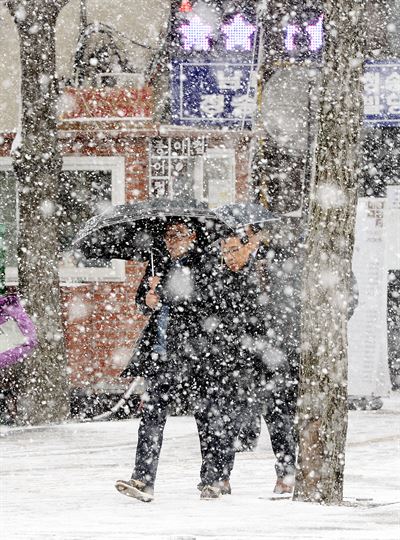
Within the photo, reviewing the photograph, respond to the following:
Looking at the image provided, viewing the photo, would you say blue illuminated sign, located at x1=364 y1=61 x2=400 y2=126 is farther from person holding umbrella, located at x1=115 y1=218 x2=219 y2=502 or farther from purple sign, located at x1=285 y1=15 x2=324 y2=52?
person holding umbrella, located at x1=115 y1=218 x2=219 y2=502

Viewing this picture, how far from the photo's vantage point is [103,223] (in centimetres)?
889

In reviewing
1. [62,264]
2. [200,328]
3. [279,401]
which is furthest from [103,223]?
[62,264]

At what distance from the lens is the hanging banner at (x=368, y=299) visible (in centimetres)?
1639

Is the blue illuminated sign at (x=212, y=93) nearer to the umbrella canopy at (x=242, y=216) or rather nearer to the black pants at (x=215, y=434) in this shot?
the umbrella canopy at (x=242, y=216)

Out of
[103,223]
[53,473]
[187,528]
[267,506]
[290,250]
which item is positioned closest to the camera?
[187,528]

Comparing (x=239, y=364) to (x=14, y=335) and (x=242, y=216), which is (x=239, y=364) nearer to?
(x=242, y=216)

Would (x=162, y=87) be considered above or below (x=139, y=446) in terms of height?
above

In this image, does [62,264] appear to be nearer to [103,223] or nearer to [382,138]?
[382,138]

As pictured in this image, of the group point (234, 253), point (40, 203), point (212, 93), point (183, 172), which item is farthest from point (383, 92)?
Result: point (234, 253)

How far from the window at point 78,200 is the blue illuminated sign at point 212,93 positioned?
3.88 feet

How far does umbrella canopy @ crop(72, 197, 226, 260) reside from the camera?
880 cm

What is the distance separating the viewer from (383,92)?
17547 millimetres

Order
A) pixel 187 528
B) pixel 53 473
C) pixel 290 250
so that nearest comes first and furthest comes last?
pixel 187 528 → pixel 290 250 → pixel 53 473

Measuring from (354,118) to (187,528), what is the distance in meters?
2.76
